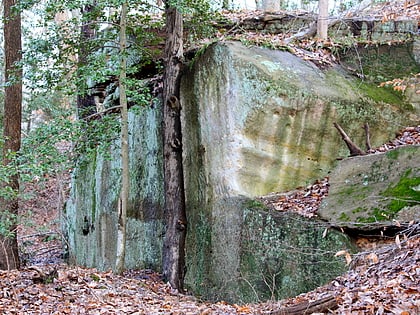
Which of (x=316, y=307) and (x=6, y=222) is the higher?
(x=316, y=307)

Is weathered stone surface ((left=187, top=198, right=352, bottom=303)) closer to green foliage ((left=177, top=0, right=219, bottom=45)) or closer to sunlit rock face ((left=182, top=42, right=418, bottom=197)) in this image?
sunlit rock face ((left=182, top=42, right=418, bottom=197))

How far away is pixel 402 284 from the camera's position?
469cm

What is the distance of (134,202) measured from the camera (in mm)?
11570

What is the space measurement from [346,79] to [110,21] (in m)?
4.95

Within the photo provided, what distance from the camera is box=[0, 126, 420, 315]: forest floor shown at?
4711 mm

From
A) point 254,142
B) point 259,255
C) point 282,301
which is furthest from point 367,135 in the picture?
point 282,301

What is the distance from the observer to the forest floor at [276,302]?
471 cm

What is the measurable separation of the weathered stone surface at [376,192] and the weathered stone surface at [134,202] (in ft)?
13.6

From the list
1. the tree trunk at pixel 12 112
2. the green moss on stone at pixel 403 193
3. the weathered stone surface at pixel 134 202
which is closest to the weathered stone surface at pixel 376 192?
the green moss on stone at pixel 403 193

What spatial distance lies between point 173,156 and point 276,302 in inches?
148

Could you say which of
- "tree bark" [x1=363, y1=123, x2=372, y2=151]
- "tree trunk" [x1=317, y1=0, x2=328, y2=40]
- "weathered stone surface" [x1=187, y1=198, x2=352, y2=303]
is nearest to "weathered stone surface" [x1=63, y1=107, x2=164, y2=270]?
"weathered stone surface" [x1=187, y1=198, x2=352, y2=303]

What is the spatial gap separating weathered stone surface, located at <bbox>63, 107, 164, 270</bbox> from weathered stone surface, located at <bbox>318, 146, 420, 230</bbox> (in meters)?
4.14

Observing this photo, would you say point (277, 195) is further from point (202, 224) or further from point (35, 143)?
point (35, 143)

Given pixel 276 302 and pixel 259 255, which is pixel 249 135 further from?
pixel 276 302
